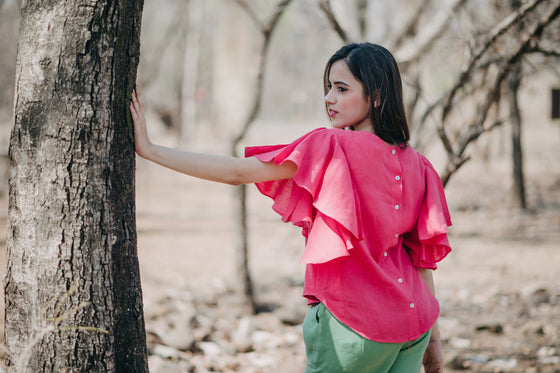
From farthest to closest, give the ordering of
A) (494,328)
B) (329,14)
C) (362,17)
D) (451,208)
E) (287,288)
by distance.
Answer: (451,208), (362,17), (287,288), (494,328), (329,14)

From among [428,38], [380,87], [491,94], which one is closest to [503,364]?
[491,94]

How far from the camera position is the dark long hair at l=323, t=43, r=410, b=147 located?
72.7 inches

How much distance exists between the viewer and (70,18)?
5.71 feet

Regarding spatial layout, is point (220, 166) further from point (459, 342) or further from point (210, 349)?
point (459, 342)

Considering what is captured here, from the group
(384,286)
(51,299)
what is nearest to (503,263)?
(384,286)

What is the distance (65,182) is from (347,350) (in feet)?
A: 3.51

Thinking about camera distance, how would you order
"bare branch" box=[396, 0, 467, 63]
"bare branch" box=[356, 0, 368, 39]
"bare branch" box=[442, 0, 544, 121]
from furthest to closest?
"bare branch" box=[356, 0, 368, 39]
"bare branch" box=[396, 0, 467, 63]
"bare branch" box=[442, 0, 544, 121]

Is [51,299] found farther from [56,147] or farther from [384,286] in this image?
[384,286]

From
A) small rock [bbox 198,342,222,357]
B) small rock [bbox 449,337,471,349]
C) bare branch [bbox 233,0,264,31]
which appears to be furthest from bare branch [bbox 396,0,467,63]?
small rock [bbox 198,342,222,357]

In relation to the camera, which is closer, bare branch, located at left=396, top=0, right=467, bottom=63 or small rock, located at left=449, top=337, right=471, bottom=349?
small rock, located at left=449, top=337, right=471, bottom=349

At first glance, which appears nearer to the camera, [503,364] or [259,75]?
[503,364]

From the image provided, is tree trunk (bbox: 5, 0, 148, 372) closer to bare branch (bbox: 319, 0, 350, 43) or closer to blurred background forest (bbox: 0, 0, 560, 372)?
blurred background forest (bbox: 0, 0, 560, 372)

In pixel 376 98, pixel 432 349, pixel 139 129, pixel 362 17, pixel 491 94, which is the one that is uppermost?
pixel 362 17

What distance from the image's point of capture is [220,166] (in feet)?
5.64
